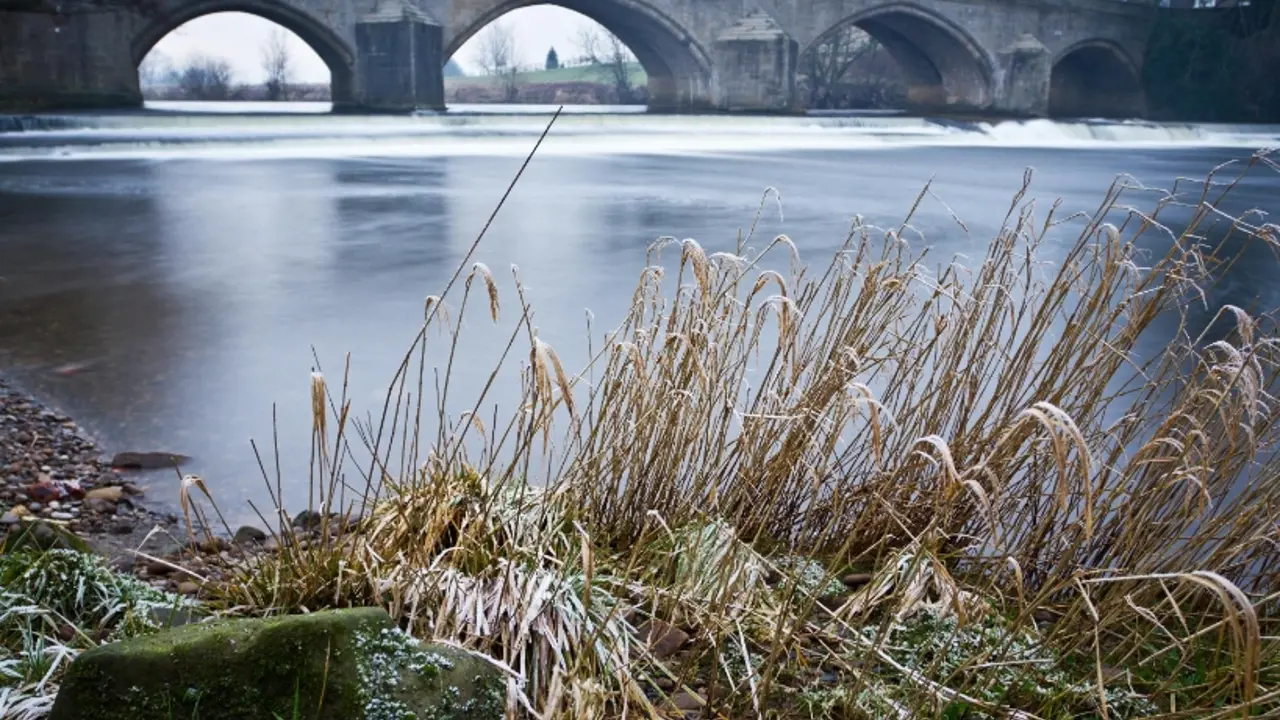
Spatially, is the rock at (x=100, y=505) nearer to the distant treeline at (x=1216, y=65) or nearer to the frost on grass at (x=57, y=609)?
the frost on grass at (x=57, y=609)

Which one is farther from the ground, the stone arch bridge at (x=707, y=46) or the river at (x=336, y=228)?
the stone arch bridge at (x=707, y=46)

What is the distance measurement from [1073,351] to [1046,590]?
89 centimetres

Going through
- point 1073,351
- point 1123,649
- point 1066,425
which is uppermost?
point 1066,425

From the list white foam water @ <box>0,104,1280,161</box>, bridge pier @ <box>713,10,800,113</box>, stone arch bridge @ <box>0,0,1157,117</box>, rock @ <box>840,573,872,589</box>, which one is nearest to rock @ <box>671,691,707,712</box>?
rock @ <box>840,573,872,589</box>

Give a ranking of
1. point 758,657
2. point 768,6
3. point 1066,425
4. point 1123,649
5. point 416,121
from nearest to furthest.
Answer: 1. point 1066,425
2. point 758,657
3. point 1123,649
4. point 416,121
5. point 768,6

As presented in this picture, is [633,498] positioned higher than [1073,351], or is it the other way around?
[1073,351]

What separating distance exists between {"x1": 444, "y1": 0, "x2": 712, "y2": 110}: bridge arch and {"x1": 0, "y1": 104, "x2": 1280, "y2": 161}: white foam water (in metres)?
4.82

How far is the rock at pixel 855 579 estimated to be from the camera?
2.08 meters

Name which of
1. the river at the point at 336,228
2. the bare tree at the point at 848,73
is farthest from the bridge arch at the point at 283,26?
the bare tree at the point at 848,73

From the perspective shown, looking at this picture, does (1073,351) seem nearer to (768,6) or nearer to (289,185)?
(289,185)

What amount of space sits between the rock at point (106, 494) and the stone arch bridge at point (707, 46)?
18.2 m

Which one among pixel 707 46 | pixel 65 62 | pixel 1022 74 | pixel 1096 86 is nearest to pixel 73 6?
pixel 65 62

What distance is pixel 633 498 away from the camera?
6.98 feet

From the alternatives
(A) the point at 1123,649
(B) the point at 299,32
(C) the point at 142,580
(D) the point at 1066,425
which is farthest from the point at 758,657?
(B) the point at 299,32
